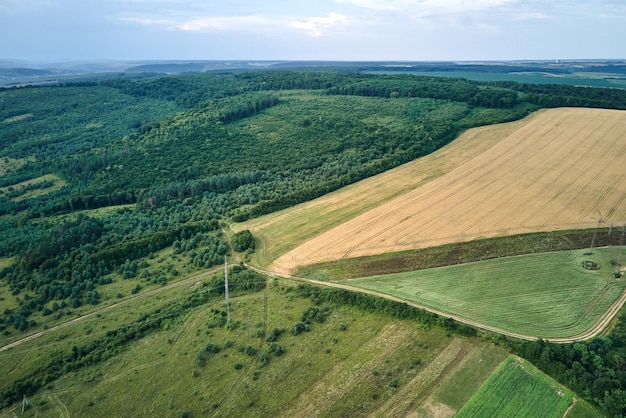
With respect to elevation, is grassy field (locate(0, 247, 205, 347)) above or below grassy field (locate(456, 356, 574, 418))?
below

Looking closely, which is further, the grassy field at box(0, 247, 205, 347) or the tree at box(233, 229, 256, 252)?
the tree at box(233, 229, 256, 252)

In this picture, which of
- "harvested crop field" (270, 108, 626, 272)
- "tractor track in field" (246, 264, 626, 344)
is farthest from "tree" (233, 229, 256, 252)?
"tractor track in field" (246, 264, 626, 344)

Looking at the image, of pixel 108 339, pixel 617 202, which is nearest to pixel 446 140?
pixel 617 202

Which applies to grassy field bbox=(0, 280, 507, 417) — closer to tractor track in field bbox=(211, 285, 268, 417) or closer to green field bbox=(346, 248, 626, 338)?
tractor track in field bbox=(211, 285, 268, 417)

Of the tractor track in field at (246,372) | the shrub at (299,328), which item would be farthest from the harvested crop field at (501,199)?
the shrub at (299,328)

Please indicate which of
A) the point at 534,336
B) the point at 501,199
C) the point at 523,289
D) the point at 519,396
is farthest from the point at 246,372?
the point at 501,199

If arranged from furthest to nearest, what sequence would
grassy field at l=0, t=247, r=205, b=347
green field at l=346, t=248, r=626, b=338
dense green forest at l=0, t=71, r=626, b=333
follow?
dense green forest at l=0, t=71, r=626, b=333, grassy field at l=0, t=247, r=205, b=347, green field at l=346, t=248, r=626, b=338

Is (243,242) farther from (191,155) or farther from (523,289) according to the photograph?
(191,155)

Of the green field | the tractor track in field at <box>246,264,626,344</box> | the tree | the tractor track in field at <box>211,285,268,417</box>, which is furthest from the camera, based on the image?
the tree
